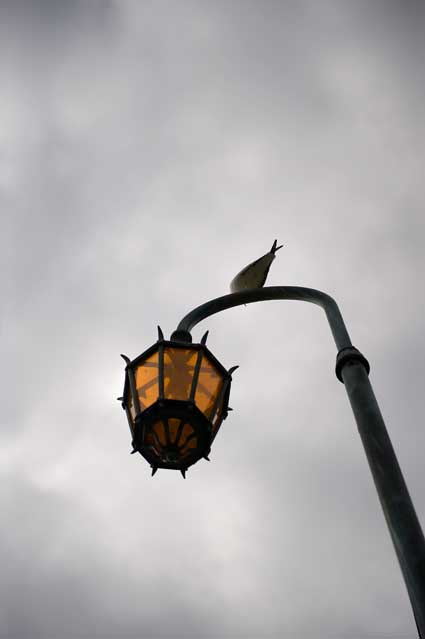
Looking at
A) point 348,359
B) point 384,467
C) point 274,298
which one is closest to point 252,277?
point 274,298

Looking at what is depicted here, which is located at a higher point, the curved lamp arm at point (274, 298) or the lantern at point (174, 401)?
the curved lamp arm at point (274, 298)

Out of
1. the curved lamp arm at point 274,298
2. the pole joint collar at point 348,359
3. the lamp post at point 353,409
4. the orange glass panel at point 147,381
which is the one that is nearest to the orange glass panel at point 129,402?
the lamp post at point 353,409

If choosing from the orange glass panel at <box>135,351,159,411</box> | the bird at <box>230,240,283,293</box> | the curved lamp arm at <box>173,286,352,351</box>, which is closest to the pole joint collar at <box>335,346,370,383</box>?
the curved lamp arm at <box>173,286,352,351</box>

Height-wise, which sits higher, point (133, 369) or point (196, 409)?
point (133, 369)

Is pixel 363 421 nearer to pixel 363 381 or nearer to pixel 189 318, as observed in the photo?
pixel 363 381

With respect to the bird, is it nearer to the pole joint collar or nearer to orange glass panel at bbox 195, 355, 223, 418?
orange glass panel at bbox 195, 355, 223, 418

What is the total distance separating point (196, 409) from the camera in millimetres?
4875

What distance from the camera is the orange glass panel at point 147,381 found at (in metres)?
4.92

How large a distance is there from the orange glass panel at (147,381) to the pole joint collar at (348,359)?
155cm

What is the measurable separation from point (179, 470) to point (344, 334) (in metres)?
1.97

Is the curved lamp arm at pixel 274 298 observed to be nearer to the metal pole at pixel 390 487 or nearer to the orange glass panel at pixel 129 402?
the metal pole at pixel 390 487

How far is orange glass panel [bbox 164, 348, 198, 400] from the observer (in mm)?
4871

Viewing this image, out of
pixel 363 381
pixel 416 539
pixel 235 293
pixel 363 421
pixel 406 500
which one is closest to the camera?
pixel 416 539

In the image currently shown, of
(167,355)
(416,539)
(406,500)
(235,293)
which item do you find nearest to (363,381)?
(406,500)
